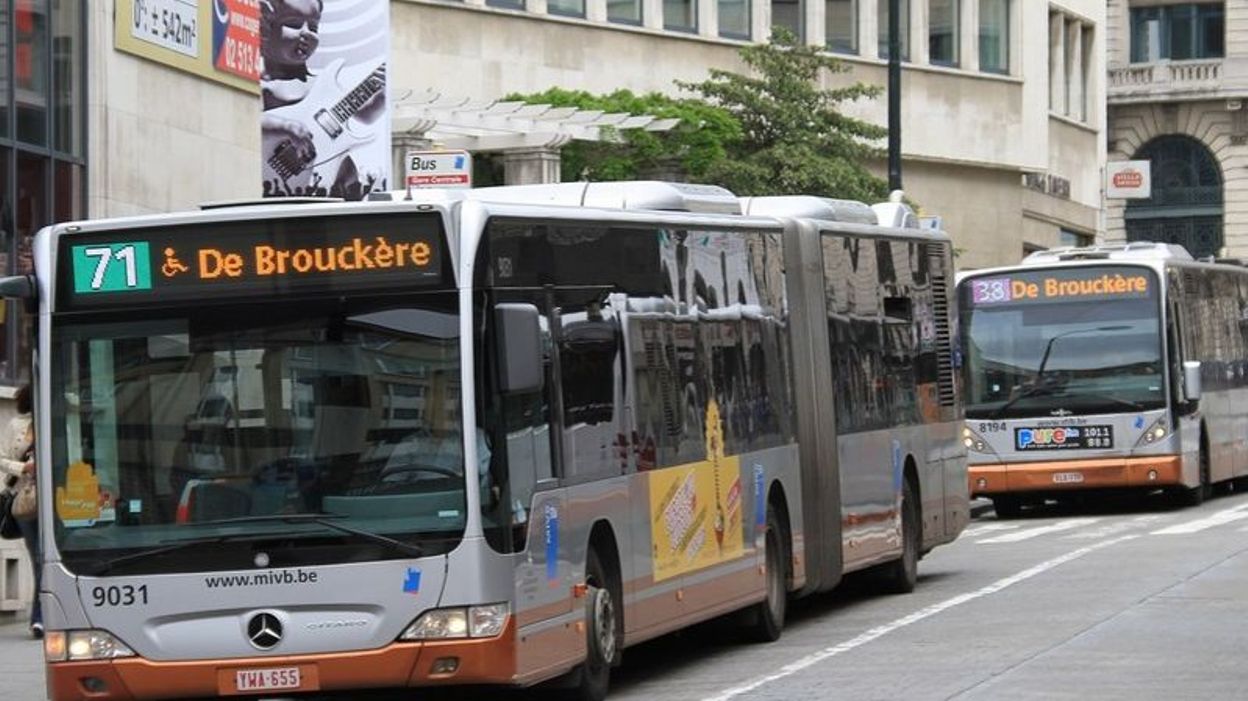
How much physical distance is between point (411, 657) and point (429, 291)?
5.45 feet

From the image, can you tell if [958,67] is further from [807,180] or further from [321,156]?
[321,156]

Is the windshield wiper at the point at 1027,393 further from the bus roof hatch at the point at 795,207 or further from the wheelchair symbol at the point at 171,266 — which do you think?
the wheelchair symbol at the point at 171,266

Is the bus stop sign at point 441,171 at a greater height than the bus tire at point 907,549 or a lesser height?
greater

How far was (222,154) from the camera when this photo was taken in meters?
28.9

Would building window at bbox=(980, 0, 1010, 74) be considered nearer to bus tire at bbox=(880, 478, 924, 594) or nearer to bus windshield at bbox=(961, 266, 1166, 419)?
bus windshield at bbox=(961, 266, 1166, 419)

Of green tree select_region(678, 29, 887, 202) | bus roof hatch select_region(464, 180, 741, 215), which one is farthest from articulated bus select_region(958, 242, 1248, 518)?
bus roof hatch select_region(464, 180, 741, 215)

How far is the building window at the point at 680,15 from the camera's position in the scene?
54.5m

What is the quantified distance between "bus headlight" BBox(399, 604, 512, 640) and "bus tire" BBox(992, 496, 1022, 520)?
2251 cm

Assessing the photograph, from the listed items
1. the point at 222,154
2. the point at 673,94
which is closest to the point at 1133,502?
the point at 222,154

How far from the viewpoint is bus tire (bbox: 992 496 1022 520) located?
35594 millimetres

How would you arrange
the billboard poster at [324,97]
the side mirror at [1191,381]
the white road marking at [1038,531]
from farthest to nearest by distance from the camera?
the side mirror at [1191,381] → the white road marking at [1038,531] → the billboard poster at [324,97]

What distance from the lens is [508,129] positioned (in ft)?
132

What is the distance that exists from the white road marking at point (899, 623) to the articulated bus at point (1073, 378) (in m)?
5.34

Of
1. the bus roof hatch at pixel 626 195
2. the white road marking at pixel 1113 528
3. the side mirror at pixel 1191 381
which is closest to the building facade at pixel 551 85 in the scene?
the bus roof hatch at pixel 626 195
